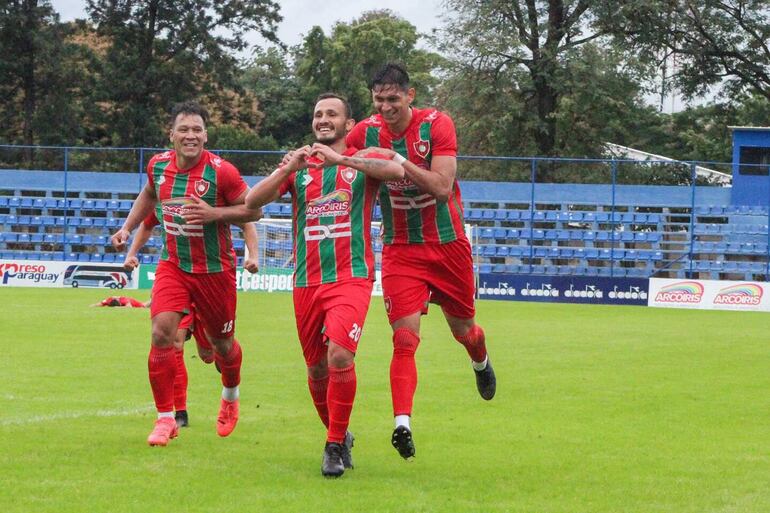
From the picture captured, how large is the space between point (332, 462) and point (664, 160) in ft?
99.3

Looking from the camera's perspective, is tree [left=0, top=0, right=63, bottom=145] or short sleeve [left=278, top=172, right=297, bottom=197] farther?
tree [left=0, top=0, right=63, bottom=145]

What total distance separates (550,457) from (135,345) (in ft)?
31.4

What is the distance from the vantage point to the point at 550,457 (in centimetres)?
768

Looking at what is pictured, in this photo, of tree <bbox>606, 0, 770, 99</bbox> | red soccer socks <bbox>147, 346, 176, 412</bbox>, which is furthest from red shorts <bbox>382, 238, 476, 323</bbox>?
tree <bbox>606, 0, 770, 99</bbox>

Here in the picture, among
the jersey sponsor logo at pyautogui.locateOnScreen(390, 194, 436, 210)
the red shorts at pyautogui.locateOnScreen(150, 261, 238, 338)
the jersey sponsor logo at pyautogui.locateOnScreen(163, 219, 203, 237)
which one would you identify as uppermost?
the jersey sponsor logo at pyautogui.locateOnScreen(390, 194, 436, 210)

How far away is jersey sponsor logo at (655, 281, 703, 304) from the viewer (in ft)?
101

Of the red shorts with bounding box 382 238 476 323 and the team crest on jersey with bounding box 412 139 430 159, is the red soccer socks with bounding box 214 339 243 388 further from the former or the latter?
the team crest on jersey with bounding box 412 139 430 159

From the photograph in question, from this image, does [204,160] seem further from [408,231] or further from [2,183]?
[2,183]

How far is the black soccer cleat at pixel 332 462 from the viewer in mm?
6790

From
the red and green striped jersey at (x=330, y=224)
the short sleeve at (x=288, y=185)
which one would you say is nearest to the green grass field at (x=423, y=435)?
the red and green striped jersey at (x=330, y=224)

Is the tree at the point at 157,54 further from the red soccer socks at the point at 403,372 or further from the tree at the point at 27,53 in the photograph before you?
the red soccer socks at the point at 403,372

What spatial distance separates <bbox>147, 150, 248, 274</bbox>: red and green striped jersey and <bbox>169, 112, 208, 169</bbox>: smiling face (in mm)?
63

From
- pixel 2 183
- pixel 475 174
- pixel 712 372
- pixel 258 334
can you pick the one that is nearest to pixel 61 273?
pixel 2 183

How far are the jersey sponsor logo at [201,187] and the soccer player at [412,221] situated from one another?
42.9 inches
